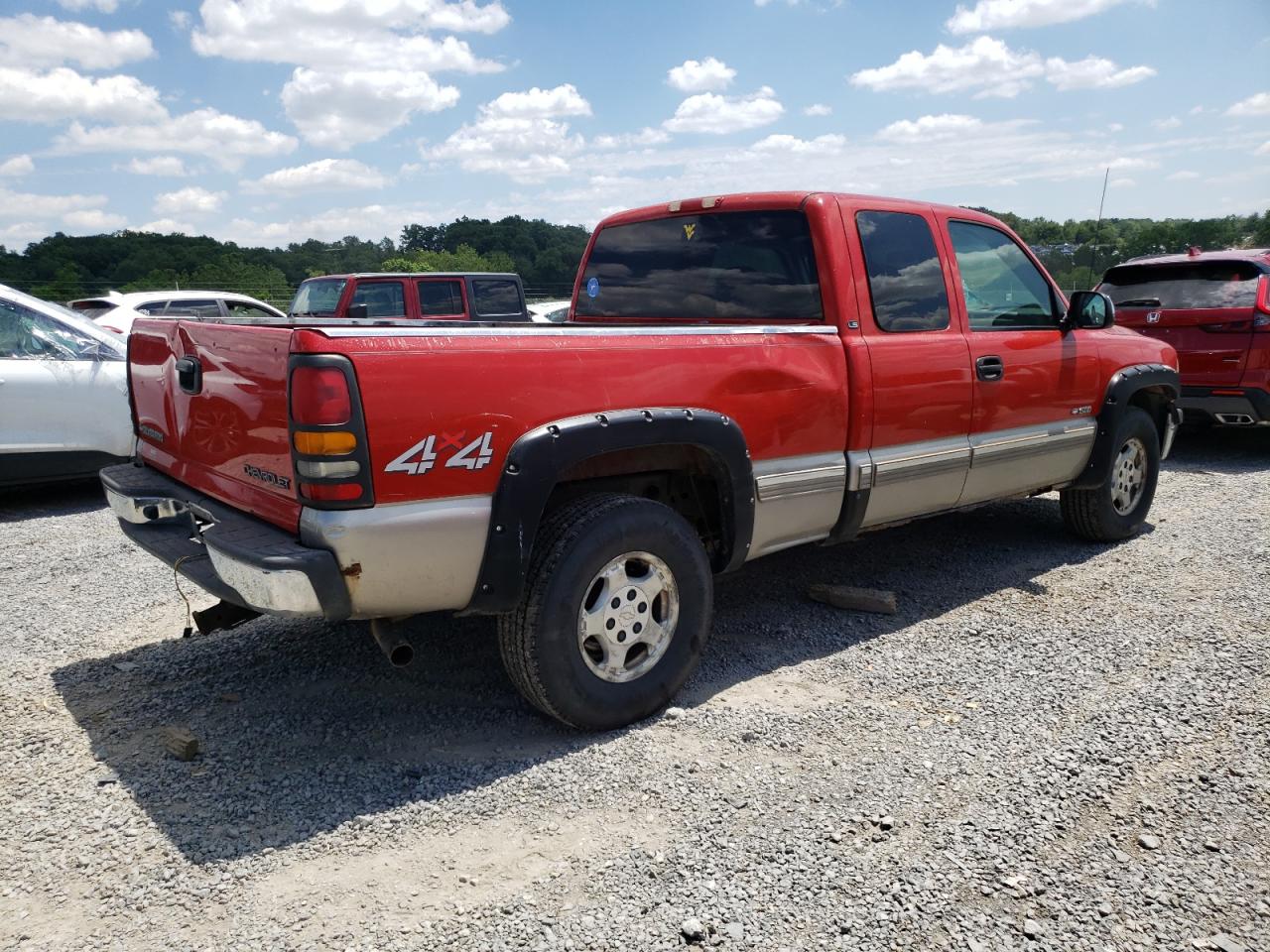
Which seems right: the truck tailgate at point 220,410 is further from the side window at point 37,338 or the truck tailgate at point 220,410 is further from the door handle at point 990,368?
the side window at point 37,338

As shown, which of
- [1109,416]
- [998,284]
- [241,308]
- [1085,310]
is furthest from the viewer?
[241,308]

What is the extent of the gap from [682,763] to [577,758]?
0.36m

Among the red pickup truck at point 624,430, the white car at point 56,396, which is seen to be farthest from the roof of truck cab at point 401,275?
the red pickup truck at point 624,430

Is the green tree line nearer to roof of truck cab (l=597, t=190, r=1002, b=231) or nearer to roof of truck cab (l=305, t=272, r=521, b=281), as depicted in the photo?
roof of truck cab (l=305, t=272, r=521, b=281)

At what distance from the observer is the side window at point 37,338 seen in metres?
6.78

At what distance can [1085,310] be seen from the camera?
5.14m

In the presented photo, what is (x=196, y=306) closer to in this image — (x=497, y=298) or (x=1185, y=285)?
(x=497, y=298)

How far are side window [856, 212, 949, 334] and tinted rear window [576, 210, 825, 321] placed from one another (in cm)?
35

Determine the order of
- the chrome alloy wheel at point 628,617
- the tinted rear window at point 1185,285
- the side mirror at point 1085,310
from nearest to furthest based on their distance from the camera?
1. the chrome alloy wheel at point 628,617
2. the side mirror at point 1085,310
3. the tinted rear window at point 1185,285

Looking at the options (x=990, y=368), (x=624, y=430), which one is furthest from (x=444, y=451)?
(x=990, y=368)

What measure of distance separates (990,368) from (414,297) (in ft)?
26.6

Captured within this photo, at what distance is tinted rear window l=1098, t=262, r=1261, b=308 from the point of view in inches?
330

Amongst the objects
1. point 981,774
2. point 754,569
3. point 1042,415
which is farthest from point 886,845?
point 1042,415

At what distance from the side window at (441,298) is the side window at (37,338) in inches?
182
